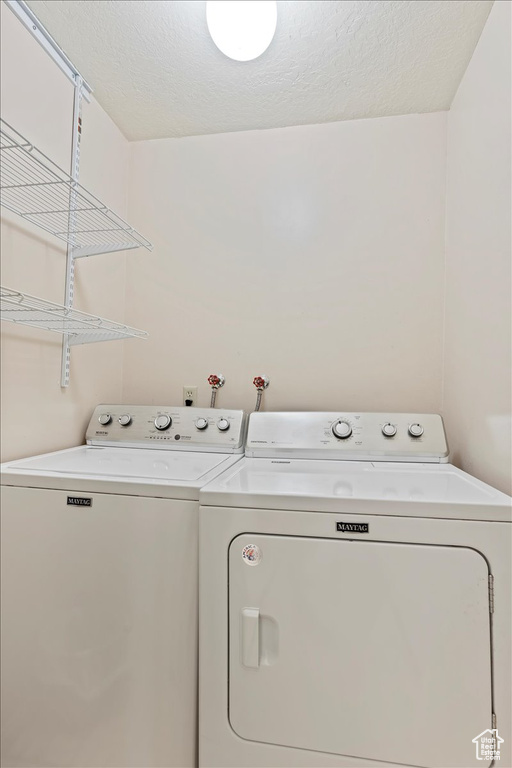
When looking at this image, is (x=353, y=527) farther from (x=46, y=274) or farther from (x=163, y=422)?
(x=46, y=274)

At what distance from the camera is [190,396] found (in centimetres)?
198

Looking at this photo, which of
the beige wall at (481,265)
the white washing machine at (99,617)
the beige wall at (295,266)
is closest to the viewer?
the white washing machine at (99,617)

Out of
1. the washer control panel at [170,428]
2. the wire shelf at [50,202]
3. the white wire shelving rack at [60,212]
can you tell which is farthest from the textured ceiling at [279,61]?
the washer control panel at [170,428]

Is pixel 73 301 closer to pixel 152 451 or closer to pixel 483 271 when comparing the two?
pixel 152 451

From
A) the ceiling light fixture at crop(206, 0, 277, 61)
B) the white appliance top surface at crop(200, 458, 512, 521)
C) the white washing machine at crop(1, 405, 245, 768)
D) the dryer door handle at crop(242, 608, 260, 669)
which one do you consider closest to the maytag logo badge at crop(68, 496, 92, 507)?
the white washing machine at crop(1, 405, 245, 768)

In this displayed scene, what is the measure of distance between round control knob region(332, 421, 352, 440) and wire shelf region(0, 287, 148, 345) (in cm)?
86

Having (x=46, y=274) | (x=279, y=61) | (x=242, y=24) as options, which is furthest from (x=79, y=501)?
(x=279, y=61)

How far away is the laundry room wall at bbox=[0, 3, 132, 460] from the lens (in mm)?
1316

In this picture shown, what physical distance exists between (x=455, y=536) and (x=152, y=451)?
1151mm

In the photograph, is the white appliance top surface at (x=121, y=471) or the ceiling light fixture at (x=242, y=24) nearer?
the white appliance top surface at (x=121, y=471)

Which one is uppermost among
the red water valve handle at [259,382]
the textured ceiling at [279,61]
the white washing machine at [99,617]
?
the textured ceiling at [279,61]

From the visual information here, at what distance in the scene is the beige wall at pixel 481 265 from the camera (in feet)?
3.86

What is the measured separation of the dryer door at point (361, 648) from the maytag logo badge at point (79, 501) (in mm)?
432

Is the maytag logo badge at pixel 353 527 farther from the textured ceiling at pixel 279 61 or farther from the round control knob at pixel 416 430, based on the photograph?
the textured ceiling at pixel 279 61
